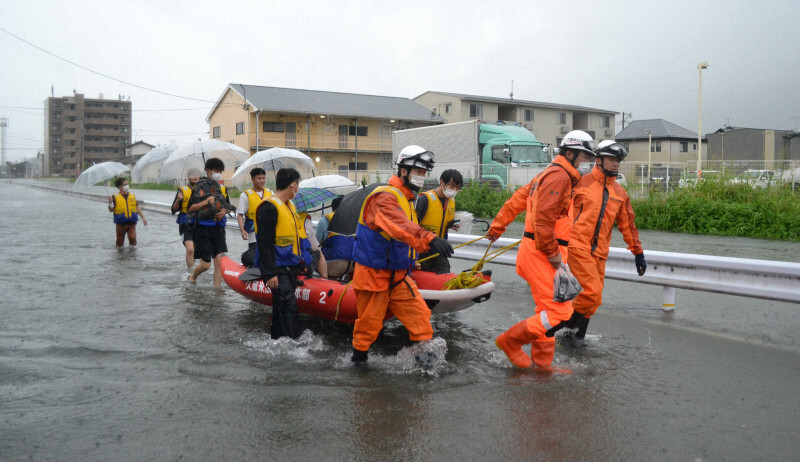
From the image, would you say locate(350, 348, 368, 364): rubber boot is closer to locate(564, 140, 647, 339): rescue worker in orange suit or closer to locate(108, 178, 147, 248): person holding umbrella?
locate(564, 140, 647, 339): rescue worker in orange suit

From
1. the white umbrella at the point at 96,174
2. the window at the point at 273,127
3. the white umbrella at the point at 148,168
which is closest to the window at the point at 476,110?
the window at the point at 273,127

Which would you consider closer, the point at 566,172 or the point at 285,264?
the point at 566,172

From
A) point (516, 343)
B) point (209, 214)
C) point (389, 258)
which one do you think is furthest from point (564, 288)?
point (209, 214)

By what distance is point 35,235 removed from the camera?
1686cm

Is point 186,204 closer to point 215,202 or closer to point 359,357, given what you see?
point 215,202

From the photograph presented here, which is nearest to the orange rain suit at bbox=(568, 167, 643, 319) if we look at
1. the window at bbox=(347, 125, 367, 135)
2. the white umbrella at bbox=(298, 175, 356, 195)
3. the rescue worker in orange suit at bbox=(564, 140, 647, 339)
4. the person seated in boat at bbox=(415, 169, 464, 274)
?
the rescue worker in orange suit at bbox=(564, 140, 647, 339)

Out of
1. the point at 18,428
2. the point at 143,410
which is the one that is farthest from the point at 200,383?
the point at 18,428

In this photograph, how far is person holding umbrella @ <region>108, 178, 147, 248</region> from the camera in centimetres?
1284

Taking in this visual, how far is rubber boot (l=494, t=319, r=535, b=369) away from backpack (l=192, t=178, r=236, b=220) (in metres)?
4.98

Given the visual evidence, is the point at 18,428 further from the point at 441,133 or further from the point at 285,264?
the point at 441,133

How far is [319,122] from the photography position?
50625 millimetres

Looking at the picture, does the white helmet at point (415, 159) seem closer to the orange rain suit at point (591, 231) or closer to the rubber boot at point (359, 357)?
the rubber boot at point (359, 357)

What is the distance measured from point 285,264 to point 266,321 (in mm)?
1621

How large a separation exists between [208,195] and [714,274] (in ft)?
21.7
